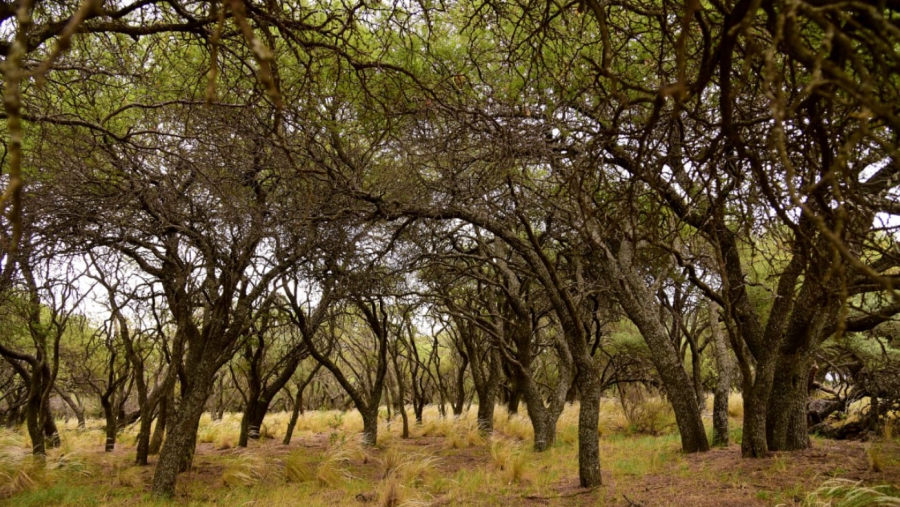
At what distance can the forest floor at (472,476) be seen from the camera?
527 centimetres

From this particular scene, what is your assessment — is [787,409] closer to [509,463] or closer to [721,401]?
A: [721,401]

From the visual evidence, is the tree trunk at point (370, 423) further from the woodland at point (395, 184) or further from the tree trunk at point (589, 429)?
the tree trunk at point (589, 429)

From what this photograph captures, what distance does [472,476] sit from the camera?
7750 mm

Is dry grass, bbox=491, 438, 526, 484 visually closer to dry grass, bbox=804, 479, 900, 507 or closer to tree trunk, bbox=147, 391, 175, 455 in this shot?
dry grass, bbox=804, 479, 900, 507

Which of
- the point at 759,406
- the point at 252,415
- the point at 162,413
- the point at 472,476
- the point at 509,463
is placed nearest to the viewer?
the point at 759,406

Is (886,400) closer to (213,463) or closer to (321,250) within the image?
(321,250)

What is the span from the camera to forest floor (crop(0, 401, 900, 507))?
5273 millimetres

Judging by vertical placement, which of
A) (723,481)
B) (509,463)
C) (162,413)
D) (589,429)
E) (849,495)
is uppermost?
(589,429)

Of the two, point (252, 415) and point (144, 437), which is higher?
point (252, 415)

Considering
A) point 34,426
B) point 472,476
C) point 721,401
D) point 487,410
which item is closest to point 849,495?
point 721,401

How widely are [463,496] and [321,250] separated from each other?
152 inches

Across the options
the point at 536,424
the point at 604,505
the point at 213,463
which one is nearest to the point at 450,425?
the point at 536,424

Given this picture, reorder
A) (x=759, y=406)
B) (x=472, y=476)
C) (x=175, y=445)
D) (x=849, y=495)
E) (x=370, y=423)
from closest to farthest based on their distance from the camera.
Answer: (x=849, y=495), (x=759, y=406), (x=175, y=445), (x=472, y=476), (x=370, y=423)

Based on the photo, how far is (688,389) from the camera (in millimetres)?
7355
